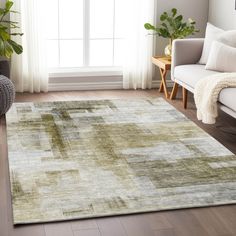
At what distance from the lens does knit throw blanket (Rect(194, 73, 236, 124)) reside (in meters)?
4.41

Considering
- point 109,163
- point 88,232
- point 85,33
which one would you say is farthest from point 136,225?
point 85,33

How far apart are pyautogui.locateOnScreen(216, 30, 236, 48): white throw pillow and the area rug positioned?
35.4 inches

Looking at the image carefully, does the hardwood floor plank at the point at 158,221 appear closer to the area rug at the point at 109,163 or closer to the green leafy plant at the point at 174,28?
the area rug at the point at 109,163

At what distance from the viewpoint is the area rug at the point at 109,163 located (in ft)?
10.4

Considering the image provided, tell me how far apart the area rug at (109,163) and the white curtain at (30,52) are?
0.82 m

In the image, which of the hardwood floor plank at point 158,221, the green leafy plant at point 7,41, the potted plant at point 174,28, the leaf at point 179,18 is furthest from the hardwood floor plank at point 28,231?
the leaf at point 179,18

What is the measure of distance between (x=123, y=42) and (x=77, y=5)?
0.74m

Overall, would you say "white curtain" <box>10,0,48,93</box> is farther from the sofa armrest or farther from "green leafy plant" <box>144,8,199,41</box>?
the sofa armrest

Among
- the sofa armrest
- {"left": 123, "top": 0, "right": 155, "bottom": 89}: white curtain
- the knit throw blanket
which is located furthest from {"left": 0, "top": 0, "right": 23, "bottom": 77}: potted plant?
the knit throw blanket

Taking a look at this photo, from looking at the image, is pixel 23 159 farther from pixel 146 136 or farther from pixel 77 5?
pixel 77 5

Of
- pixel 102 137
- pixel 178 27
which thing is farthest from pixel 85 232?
pixel 178 27

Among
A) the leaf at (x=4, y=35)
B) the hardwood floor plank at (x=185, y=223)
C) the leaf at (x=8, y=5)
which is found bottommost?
the hardwood floor plank at (x=185, y=223)

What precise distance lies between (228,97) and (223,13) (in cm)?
223

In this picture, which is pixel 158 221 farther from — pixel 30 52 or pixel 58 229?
pixel 30 52
